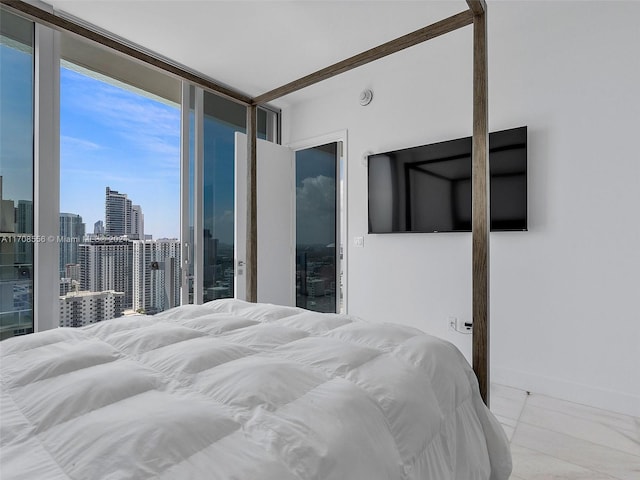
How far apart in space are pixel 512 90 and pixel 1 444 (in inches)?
130

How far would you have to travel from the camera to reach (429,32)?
1.80m

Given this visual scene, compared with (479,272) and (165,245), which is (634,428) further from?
(165,245)

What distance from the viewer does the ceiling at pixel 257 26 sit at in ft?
8.32

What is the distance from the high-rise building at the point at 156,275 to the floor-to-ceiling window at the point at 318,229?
1.49 m

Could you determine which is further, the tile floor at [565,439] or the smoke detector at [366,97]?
the smoke detector at [366,97]

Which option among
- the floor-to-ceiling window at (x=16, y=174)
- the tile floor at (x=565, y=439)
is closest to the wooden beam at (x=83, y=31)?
the floor-to-ceiling window at (x=16, y=174)

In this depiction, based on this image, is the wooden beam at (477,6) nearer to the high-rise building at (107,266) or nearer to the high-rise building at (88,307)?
the high-rise building at (107,266)

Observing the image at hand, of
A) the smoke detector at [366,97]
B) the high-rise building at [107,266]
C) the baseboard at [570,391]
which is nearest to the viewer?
the baseboard at [570,391]

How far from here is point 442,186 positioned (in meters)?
3.11

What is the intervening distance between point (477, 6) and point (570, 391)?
8.12 ft

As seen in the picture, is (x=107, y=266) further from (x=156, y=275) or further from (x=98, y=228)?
(x=156, y=275)

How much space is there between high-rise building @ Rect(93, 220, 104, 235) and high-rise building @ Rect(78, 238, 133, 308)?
0.21 feet

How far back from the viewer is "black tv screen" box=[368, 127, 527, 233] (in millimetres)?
2719

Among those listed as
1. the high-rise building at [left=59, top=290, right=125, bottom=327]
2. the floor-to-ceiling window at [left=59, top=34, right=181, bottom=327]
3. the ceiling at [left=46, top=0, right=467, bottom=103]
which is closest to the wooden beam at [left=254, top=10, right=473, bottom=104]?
the ceiling at [left=46, top=0, right=467, bottom=103]
